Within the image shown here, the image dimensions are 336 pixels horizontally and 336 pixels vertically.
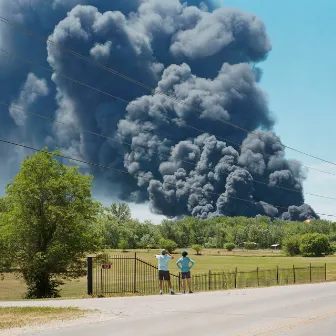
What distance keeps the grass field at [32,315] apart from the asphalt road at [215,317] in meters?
1.03

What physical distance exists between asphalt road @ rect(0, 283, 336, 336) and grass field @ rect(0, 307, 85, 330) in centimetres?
103

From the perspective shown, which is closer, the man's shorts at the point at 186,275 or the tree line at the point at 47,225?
the man's shorts at the point at 186,275

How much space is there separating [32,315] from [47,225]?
65.7 feet

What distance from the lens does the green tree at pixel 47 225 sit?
32.5 m

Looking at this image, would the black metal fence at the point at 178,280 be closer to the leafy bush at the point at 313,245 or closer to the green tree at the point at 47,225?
the green tree at the point at 47,225

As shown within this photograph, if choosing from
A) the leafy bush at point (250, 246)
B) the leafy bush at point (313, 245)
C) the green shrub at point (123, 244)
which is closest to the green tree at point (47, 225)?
the leafy bush at point (313, 245)

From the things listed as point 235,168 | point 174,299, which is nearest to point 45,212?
point 174,299

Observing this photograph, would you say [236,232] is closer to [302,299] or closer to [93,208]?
[93,208]

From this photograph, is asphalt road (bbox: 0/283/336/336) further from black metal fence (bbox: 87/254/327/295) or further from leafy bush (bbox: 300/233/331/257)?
leafy bush (bbox: 300/233/331/257)

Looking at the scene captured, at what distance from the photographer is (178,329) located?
11.6 metres

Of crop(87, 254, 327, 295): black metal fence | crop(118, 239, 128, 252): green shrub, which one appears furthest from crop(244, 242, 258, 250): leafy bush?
crop(87, 254, 327, 295): black metal fence

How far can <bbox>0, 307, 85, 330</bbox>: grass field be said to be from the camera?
12.7 m

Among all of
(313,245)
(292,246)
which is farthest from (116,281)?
(292,246)

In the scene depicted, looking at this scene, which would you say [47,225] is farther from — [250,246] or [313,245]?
[250,246]
